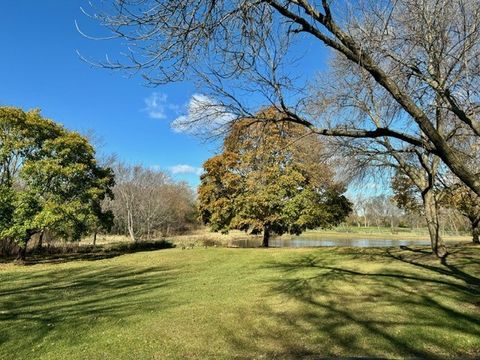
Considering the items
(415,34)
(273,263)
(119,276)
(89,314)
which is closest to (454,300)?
(415,34)

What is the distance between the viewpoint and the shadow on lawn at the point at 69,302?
6402 millimetres

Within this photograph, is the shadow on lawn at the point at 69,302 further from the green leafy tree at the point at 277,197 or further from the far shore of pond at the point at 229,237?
the far shore of pond at the point at 229,237

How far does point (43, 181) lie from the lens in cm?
1878

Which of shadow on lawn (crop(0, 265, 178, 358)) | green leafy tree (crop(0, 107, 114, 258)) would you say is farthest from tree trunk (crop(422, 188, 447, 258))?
green leafy tree (crop(0, 107, 114, 258))

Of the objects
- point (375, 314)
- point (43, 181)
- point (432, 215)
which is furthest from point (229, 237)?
point (375, 314)

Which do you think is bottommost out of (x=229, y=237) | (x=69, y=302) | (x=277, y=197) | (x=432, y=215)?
(x=69, y=302)

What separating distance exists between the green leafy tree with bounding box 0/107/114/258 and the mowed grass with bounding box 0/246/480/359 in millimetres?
3728

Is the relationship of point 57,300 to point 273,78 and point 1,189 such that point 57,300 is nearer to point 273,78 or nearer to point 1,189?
point 273,78

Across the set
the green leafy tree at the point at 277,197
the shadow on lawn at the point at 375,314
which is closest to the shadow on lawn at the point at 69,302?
the shadow on lawn at the point at 375,314

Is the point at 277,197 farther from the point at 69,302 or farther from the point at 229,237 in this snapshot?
the point at 229,237

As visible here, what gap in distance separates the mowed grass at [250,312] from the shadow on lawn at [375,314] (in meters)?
0.02

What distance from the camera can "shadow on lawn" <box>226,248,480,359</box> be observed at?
18.0 ft

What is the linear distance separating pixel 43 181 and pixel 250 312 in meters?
14.6

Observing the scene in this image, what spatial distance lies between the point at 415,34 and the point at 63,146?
55.3 ft
